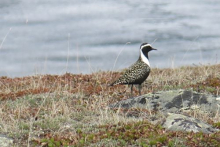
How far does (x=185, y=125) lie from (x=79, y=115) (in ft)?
10.5

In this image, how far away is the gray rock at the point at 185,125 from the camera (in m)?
9.12

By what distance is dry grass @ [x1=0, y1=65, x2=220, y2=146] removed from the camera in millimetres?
8383

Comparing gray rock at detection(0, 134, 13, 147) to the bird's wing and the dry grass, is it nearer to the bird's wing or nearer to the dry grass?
the dry grass

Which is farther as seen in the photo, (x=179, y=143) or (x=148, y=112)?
(x=148, y=112)

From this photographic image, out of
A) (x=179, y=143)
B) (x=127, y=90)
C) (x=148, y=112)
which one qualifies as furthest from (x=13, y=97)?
(x=179, y=143)

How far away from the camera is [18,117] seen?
10.8 meters

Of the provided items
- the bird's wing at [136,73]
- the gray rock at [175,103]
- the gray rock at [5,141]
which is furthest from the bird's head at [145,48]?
the gray rock at [5,141]

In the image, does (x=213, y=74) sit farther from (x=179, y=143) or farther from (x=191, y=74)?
(x=179, y=143)

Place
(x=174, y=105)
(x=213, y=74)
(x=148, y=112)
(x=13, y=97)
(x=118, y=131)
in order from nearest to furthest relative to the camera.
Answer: (x=118, y=131)
(x=148, y=112)
(x=174, y=105)
(x=13, y=97)
(x=213, y=74)

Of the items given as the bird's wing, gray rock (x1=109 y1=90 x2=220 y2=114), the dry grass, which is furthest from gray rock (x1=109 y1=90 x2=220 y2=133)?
the bird's wing

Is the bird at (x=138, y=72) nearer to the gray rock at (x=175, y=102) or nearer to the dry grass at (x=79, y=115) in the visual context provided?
the dry grass at (x=79, y=115)

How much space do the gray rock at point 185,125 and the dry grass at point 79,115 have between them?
44 cm

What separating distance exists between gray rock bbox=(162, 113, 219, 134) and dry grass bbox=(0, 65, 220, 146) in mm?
443

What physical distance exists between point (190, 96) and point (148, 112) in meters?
1.92
